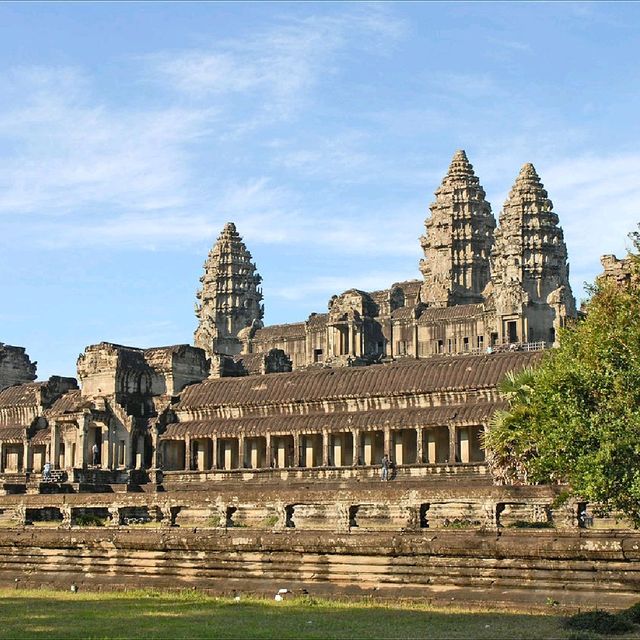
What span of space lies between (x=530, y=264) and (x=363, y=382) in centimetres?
7047

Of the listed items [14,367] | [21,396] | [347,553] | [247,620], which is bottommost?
[247,620]

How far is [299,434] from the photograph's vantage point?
71.2 meters

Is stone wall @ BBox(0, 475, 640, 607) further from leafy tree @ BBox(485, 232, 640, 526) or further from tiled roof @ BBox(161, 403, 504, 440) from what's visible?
tiled roof @ BBox(161, 403, 504, 440)

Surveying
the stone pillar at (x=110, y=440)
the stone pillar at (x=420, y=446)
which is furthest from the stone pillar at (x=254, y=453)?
the stone pillar at (x=420, y=446)

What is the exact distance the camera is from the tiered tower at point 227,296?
168 m

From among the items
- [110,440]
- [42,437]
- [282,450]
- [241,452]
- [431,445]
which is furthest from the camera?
[42,437]

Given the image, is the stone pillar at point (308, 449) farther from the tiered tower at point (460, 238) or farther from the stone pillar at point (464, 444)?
the tiered tower at point (460, 238)

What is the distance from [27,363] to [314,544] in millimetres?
72739

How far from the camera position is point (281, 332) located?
514ft

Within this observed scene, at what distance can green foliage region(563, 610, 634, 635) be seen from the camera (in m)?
28.3

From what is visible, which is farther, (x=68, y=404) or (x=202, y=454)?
(x=68, y=404)

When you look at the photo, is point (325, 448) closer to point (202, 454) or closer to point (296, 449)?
point (296, 449)

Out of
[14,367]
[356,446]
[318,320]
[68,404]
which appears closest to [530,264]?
[318,320]

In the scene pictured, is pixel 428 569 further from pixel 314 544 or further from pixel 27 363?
pixel 27 363
